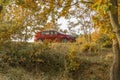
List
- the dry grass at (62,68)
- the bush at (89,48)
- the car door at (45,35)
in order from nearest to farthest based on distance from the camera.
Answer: the dry grass at (62,68), the bush at (89,48), the car door at (45,35)

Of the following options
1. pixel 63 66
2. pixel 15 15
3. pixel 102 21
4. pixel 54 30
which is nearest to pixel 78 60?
pixel 63 66

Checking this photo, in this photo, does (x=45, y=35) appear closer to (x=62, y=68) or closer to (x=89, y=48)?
(x=89, y=48)

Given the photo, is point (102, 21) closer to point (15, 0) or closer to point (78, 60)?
point (78, 60)

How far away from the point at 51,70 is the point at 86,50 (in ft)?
15.9

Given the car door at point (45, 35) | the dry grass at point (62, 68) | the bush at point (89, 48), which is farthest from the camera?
the car door at point (45, 35)

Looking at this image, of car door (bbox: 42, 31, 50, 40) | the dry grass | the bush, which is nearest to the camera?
the dry grass

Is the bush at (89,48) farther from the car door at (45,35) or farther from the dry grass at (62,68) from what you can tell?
the car door at (45,35)

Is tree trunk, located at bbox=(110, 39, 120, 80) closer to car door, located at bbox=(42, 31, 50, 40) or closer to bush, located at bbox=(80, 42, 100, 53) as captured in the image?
bush, located at bbox=(80, 42, 100, 53)

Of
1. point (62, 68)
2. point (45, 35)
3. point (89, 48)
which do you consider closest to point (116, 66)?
point (62, 68)

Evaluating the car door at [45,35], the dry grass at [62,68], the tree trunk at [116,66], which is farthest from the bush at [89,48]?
the car door at [45,35]

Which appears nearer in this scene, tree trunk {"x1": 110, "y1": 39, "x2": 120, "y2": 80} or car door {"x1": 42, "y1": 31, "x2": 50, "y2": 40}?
tree trunk {"x1": 110, "y1": 39, "x2": 120, "y2": 80}

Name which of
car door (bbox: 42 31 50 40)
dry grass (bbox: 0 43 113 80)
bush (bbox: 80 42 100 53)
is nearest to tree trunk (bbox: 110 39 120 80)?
dry grass (bbox: 0 43 113 80)

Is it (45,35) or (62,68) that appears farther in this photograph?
(45,35)

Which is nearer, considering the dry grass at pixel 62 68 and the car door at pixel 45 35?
the dry grass at pixel 62 68
